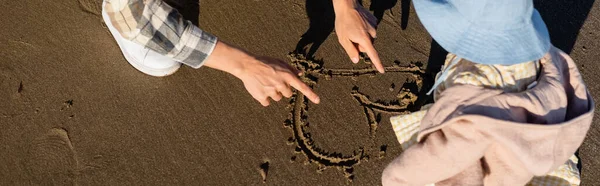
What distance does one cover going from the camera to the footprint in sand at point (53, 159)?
6.54 feet

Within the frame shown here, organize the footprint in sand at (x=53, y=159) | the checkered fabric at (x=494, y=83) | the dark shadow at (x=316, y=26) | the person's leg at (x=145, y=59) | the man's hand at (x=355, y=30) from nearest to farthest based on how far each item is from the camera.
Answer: the checkered fabric at (x=494, y=83) → the man's hand at (x=355, y=30) → the footprint in sand at (x=53, y=159) → the person's leg at (x=145, y=59) → the dark shadow at (x=316, y=26)

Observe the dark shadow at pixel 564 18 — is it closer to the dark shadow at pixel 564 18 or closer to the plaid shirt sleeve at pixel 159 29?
the dark shadow at pixel 564 18

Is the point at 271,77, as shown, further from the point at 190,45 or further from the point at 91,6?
the point at 91,6

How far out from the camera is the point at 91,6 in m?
2.29

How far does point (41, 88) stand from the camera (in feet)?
6.97

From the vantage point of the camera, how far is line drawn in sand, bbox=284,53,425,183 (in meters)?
2.06

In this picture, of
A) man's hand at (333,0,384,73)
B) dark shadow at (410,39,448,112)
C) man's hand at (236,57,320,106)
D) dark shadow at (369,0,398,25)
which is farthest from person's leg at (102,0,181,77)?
dark shadow at (410,39,448,112)

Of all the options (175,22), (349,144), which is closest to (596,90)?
(349,144)

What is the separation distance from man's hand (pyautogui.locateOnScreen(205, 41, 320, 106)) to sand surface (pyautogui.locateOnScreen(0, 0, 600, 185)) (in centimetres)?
37

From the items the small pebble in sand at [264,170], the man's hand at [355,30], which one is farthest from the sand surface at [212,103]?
the man's hand at [355,30]

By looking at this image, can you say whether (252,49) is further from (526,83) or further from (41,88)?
(526,83)

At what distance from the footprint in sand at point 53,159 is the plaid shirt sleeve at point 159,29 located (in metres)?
0.63

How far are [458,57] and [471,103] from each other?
247 millimetres

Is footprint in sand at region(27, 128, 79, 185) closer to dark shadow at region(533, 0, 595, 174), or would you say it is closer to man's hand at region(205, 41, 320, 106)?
man's hand at region(205, 41, 320, 106)
